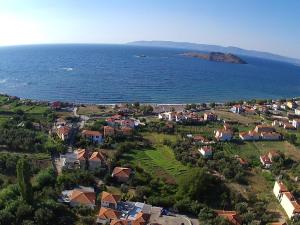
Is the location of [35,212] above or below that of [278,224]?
above

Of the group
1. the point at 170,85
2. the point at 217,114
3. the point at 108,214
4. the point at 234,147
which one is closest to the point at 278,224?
the point at 108,214

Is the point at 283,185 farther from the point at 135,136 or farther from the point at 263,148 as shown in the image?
the point at 135,136

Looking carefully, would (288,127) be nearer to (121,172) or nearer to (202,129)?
(202,129)

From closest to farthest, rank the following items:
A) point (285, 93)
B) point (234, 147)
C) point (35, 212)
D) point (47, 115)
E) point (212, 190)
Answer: point (35, 212) → point (212, 190) → point (234, 147) → point (47, 115) → point (285, 93)

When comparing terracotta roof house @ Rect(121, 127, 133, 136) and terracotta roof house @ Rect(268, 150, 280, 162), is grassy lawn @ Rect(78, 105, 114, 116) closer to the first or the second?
terracotta roof house @ Rect(121, 127, 133, 136)

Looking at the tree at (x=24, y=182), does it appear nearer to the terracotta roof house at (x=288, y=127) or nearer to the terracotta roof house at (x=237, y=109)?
the terracotta roof house at (x=288, y=127)

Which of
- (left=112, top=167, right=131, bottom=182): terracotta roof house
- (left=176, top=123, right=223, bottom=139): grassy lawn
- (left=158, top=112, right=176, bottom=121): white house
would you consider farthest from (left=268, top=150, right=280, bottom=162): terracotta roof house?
(left=112, top=167, right=131, bottom=182): terracotta roof house

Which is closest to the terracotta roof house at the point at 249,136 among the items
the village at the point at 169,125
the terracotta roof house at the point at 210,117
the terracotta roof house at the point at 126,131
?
the village at the point at 169,125
